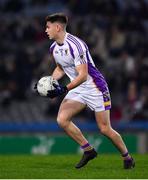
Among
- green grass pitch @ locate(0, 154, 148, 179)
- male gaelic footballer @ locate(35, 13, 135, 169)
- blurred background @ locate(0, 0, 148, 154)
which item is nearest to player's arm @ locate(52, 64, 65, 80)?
male gaelic footballer @ locate(35, 13, 135, 169)

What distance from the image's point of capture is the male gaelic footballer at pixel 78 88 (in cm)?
1217

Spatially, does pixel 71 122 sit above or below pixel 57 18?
below

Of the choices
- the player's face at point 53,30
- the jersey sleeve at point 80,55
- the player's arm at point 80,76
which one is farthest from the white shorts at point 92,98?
the player's face at point 53,30

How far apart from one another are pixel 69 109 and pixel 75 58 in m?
0.79

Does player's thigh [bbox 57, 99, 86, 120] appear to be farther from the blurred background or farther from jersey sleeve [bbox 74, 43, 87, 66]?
the blurred background

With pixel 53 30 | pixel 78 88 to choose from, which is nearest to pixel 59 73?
pixel 78 88

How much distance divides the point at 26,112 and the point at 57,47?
381 inches

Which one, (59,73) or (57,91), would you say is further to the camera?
(59,73)

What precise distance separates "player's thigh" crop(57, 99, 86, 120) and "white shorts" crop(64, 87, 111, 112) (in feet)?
0.22

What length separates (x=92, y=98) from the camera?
1244 cm

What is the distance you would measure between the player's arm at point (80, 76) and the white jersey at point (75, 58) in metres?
0.06

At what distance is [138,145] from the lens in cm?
1945

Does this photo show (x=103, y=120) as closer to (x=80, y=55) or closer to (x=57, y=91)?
(x=57, y=91)

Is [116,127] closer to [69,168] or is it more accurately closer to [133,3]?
[133,3]
